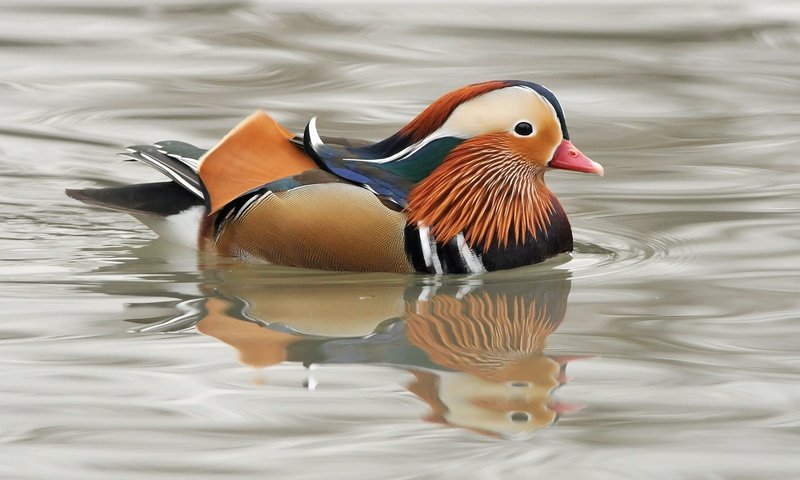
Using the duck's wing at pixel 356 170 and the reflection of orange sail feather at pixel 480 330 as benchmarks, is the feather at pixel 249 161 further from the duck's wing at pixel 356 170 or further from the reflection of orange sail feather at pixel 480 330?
the reflection of orange sail feather at pixel 480 330

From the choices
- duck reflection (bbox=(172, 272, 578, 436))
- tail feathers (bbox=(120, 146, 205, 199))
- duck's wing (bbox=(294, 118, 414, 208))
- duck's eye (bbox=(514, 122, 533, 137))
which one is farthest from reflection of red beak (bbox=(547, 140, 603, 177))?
tail feathers (bbox=(120, 146, 205, 199))

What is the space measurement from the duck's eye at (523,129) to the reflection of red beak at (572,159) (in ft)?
0.49

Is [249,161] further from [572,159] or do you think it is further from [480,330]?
[480,330]

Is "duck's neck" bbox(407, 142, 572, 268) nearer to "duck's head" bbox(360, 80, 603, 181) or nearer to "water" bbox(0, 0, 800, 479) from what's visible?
"duck's head" bbox(360, 80, 603, 181)

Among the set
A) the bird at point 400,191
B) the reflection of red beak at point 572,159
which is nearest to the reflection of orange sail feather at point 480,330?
the bird at point 400,191

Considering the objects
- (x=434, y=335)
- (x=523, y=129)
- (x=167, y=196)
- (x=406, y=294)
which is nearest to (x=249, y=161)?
(x=167, y=196)

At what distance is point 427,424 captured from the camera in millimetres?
4691

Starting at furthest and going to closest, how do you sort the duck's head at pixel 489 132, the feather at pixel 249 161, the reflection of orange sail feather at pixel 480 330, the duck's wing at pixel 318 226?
the feather at pixel 249 161 → the duck's head at pixel 489 132 → the duck's wing at pixel 318 226 → the reflection of orange sail feather at pixel 480 330

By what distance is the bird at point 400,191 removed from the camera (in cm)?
664

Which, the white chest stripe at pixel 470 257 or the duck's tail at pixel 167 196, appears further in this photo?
the duck's tail at pixel 167 196

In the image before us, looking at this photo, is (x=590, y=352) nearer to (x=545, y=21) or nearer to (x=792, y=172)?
(x=792, y=172)

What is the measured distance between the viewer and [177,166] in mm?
7012

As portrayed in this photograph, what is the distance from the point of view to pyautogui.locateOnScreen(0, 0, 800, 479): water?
4.58 m

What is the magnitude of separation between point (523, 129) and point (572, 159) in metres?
0.25
